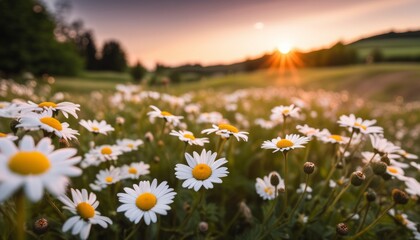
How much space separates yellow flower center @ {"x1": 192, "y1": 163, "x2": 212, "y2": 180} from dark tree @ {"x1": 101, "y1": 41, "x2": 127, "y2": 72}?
71.3 metres

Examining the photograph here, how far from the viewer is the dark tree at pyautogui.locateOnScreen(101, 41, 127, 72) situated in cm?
6944

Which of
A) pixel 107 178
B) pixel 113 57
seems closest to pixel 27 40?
pixel 107 178

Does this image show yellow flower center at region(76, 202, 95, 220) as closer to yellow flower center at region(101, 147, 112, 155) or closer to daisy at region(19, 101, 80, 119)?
daisy at region(19, 101, 80, 119)

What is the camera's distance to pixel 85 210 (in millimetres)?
1181

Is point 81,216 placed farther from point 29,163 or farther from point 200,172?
point 200,172

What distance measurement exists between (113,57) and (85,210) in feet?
245

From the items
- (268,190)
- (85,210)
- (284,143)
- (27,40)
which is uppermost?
(27,40)

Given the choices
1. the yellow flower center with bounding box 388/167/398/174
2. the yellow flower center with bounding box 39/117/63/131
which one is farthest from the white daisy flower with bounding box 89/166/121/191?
the yellow flower center with bounding box 388/167/398/174

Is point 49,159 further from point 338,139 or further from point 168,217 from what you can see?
point 338,139

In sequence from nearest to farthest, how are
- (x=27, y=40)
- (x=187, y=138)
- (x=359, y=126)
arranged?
(x=187, y=138), (x=359, y=126), (x=27, y=40)

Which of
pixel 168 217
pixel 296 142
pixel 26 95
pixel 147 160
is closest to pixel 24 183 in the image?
pixel 296 142

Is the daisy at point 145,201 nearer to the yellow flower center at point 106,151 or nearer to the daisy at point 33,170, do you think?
the daisy at point 33,170

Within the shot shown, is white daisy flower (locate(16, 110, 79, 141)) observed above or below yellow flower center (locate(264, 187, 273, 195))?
above

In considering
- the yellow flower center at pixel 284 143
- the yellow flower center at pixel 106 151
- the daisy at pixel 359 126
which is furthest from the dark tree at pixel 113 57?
the yellow flower center at pixel 284 143
